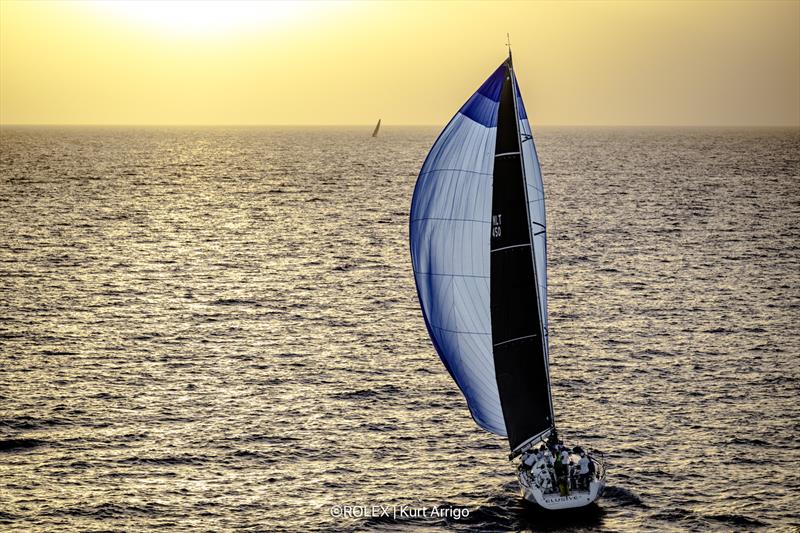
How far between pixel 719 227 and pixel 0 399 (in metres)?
97.2

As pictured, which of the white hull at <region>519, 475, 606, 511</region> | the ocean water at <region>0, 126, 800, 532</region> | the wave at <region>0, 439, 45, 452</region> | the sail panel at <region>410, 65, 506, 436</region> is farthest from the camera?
the wave at <region>0, 439, 45, 452</region>

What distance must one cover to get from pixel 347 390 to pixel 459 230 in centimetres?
2487

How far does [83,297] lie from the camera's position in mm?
87500

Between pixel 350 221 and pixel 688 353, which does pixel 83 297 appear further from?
pixel 350 221

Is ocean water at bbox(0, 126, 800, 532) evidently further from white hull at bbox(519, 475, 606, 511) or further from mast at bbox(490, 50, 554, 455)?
mast at bbox(490, 50, 554, 455)

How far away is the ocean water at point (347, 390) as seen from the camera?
45.9m

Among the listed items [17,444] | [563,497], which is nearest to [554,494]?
[563,497]

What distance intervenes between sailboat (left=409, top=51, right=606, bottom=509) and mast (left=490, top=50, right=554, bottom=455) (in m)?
0.04

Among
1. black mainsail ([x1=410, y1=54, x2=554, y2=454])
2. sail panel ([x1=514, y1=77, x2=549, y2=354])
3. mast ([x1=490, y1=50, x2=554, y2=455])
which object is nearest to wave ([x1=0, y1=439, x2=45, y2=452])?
black mainsail ([x1=410, y1=54, x2=554, y2=454])

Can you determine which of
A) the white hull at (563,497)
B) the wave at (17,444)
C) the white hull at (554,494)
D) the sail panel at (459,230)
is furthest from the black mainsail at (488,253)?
the wave at (17,444)

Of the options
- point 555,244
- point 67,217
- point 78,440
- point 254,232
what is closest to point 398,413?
point 78,440

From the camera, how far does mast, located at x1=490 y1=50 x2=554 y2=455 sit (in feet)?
131

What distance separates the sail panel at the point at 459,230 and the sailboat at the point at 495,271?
38 mm

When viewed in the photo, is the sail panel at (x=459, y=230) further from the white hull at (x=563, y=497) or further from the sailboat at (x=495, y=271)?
the white hull at (x=563, y=497)
